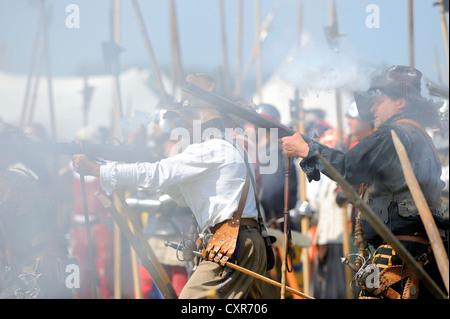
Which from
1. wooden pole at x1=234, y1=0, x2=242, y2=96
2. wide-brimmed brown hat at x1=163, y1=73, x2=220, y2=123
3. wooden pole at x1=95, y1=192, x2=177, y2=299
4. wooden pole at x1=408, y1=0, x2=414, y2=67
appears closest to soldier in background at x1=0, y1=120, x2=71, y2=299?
wooden pole at x1=95, y1=192, x2=177, y2=299

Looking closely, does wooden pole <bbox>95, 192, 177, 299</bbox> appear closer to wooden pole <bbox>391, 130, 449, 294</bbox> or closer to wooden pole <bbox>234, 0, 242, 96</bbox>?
wooden pole <bbox>391, 130, 449, 294</bbox>

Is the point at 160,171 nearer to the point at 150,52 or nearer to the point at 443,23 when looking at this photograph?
the point at 150,52

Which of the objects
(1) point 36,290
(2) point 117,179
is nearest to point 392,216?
(2) point 117,179

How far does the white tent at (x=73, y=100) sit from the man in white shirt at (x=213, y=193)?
7.66 meters

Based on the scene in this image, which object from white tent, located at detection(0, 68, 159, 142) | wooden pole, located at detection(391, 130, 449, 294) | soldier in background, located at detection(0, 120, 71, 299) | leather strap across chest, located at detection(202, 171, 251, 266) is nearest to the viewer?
wooden pole, located at detection(391, 130, 449, 294)

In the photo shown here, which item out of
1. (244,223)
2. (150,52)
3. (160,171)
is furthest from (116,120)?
(244,223)

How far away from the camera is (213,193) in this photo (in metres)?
3.61

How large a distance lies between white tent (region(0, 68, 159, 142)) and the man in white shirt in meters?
7.66

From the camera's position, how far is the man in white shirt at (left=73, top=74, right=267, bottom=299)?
354 centimetres

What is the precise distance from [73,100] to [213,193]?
10.3 metres

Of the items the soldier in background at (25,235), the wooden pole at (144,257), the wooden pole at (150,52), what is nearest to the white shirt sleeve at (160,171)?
the wooden pole at (144,257)

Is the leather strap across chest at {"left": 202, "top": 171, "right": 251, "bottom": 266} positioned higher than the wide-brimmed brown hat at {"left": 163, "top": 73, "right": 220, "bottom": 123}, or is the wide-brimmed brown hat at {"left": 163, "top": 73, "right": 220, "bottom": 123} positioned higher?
the wide-brimmed brown hat at {"left": 163, "top": 73, "right": 220, "bottom": 123}

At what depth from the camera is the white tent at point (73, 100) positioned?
1194 centimetres

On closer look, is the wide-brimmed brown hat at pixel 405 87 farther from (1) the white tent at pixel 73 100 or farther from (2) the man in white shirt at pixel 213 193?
(1) the white tent at pixel 73 100
